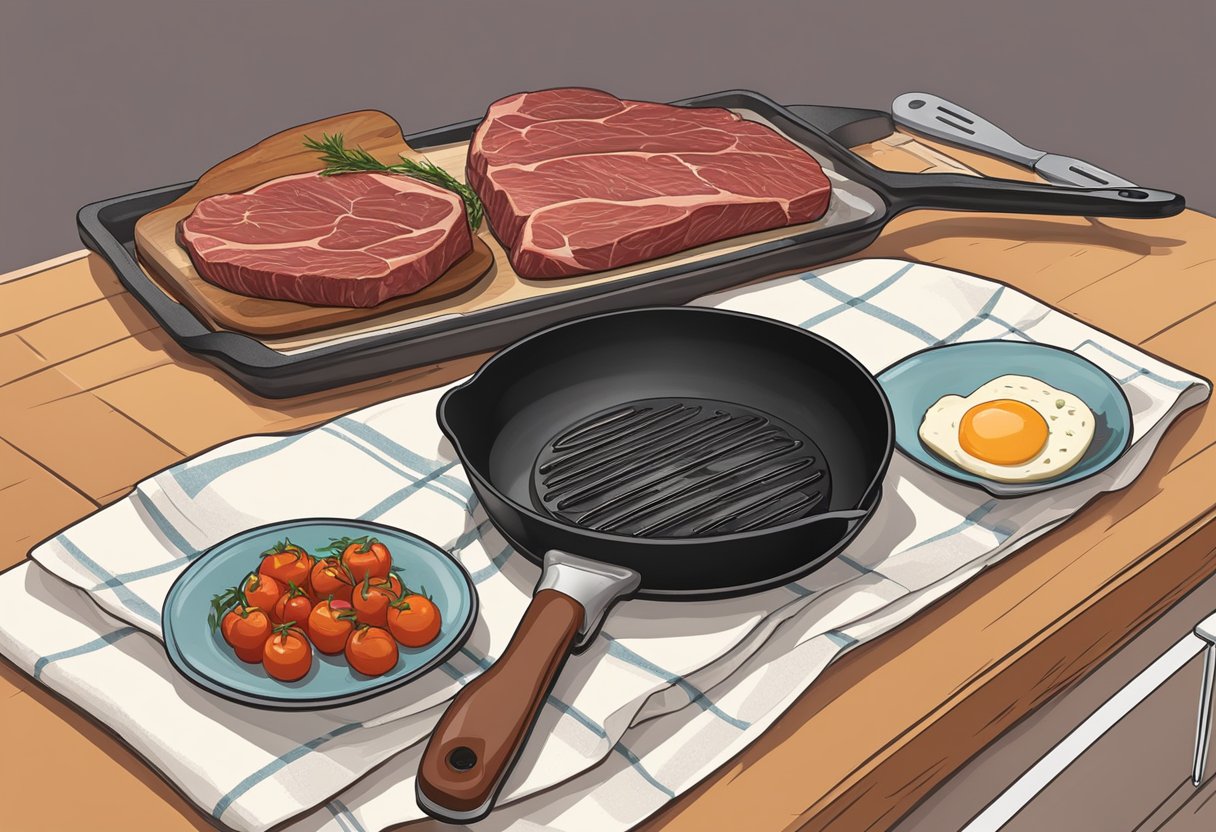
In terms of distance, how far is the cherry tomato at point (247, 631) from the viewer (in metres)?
1.08

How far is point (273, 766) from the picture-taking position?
40.9 inches

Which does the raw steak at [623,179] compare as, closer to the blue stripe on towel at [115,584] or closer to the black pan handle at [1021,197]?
the black pan handle at [1021,197]

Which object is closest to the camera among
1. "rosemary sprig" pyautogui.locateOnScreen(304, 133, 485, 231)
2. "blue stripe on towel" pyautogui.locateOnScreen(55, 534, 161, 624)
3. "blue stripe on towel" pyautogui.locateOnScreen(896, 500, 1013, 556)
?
"blue stripe on towel" pyautogui.locateOnScreen(55, 534, 161, 624)

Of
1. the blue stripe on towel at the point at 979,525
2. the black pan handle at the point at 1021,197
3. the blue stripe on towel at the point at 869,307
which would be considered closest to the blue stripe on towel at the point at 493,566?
the blue stripe on towel at the point at 979,525

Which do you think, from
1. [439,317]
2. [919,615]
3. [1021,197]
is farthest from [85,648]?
[1021,197]

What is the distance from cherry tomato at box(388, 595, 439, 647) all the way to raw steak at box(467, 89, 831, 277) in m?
0.68

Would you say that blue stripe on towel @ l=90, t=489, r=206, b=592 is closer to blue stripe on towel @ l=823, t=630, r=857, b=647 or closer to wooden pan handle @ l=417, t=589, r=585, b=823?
wooden pan handle @ l=417, t=589, r=585, b=823

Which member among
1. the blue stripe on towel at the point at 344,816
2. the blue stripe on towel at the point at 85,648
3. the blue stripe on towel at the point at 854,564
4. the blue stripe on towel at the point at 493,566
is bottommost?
the blue stripe on towel at the point at 85,648

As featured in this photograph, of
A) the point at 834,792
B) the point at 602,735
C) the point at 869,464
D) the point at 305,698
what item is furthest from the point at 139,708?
the point at 869,464

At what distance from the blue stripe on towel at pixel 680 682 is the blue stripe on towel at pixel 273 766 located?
23 centimetres

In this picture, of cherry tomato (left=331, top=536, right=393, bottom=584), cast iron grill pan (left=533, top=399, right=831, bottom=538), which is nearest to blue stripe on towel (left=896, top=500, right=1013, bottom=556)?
cast iron grill pan (left=533, top=399, right=831, bottom=538)

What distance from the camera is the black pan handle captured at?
1815 millimetres

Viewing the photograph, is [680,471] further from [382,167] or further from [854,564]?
[382,167]

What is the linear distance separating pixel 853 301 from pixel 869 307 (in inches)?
0.9
